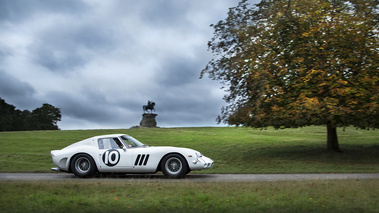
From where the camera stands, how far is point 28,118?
253 ft

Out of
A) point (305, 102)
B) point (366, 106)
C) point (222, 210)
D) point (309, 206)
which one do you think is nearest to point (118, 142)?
point (222, 210)

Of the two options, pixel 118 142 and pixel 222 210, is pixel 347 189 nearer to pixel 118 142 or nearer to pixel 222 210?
pixel 222 210

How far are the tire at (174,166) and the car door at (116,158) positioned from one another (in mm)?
1203

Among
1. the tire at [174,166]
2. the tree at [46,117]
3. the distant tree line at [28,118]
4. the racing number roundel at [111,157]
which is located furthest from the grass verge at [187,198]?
the tree at [46,117]

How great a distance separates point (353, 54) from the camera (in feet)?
60.3

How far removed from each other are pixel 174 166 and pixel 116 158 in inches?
80.9

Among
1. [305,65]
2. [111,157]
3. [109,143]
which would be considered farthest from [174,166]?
[305,65]

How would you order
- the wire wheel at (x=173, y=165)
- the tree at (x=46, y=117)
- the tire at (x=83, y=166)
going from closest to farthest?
1. the wire wheel at (x=173, y=165)
2. the tire at (x=83, y=166)
3. the tree at (x=46, y=117)

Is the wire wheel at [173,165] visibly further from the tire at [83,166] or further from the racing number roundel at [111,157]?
the tire at [83,166]

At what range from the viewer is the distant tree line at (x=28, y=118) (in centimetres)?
7088

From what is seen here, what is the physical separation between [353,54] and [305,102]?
4491 millimetres

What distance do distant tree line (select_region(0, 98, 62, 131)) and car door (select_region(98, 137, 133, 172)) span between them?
219 ft

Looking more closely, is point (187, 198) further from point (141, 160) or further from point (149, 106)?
point (149, 106)

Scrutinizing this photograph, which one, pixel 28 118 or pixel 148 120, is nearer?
pixel 148 120
